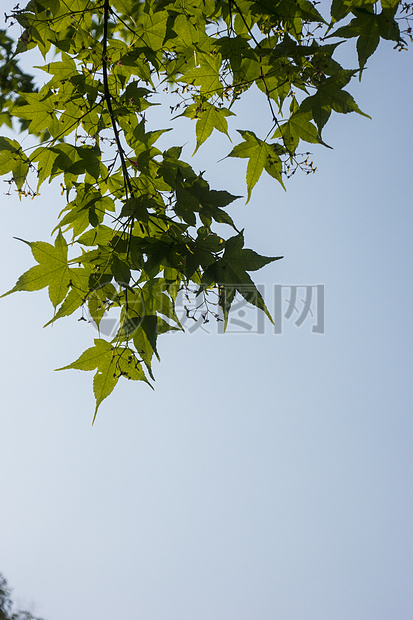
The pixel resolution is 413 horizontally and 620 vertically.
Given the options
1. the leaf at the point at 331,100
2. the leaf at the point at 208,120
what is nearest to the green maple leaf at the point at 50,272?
the leaf at the point at 208,120

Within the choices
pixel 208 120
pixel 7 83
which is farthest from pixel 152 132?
pixel 7 83

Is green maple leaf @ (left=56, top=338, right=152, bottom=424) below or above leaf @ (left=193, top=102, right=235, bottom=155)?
below

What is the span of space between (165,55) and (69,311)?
862 mm

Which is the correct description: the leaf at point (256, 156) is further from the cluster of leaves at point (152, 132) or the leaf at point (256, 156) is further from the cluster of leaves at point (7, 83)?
the cluster of leaves at point (7, 83)

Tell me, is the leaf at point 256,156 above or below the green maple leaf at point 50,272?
above

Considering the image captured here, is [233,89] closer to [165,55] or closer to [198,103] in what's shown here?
[198,103]

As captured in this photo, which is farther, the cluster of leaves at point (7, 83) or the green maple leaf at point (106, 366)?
the cluster of leaves at point (7, 83)

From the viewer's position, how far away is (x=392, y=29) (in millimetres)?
1208

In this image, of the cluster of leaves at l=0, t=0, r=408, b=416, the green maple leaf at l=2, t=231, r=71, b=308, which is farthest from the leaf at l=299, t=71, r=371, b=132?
the green maple leaf at l=2, t=231, r=71, b=308

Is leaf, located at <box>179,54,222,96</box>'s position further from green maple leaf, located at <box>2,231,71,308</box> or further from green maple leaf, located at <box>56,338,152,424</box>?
green maple leaf, located at <box>56,338,152,424</box>

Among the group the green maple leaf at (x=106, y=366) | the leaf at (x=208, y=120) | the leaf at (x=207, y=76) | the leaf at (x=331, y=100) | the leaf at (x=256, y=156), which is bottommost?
the green maple leaf at (x=106, y=366)

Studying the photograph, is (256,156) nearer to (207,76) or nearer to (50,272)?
(207,76)

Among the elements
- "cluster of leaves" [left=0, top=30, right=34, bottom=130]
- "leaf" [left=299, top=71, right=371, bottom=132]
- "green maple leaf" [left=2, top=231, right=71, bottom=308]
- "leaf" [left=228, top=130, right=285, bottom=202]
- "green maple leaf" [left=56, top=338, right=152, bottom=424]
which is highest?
"cluster of leaves" [left=0, top=30, right=34, bottom=130]

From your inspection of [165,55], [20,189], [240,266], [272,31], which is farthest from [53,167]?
[272,31]
